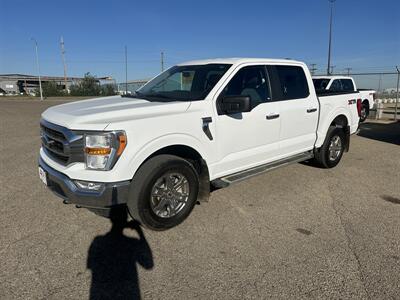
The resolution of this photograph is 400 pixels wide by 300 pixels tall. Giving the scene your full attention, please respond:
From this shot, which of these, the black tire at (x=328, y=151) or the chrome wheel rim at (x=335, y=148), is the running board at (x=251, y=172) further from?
the chrome wheel rim at (x=335, y=148)

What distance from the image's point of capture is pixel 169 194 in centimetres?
370

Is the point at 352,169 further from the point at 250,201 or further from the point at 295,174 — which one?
the point at 250,201

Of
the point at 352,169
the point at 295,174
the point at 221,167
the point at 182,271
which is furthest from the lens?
the point at 352,169

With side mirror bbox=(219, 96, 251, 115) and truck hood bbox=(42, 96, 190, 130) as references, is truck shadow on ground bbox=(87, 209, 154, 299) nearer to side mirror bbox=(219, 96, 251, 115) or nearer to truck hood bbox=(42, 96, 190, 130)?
truck hood bbox=(42, 96, 190, 130)

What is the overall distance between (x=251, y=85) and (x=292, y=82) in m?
0.99

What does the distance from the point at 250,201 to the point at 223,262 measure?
1.59 metres

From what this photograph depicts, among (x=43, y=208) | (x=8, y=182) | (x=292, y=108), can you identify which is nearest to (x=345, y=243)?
(x=292, y=108)

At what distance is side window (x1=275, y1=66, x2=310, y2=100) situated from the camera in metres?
4.96

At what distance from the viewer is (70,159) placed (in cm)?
327

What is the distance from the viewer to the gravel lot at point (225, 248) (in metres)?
2.74

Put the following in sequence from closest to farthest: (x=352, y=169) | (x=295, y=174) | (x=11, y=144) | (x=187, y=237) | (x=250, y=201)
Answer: (x=187, y=237) < (x=250, y=201) < (x=295, y=174) < (x=352, y=169) < (x=11, y=144)

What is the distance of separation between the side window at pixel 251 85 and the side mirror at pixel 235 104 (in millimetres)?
234

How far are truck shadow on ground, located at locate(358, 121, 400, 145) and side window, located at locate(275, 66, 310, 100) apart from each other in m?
5.26

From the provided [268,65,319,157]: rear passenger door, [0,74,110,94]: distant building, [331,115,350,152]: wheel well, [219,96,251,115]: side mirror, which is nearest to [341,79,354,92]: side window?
[331,115,350,152]: wheel well
